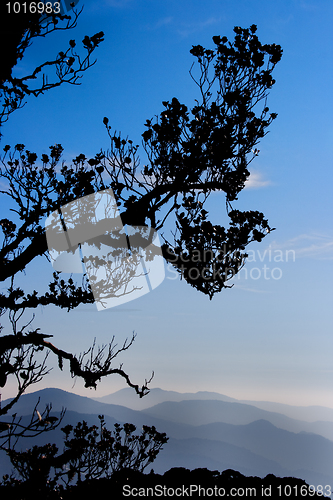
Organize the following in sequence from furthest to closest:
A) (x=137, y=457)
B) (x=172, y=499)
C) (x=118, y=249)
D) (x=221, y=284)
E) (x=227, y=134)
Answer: (x=137, y=457), (x=118, y=249), (x=227, y=134), (x=221, y=284), (x=172, y=499)

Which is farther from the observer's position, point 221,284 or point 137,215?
point 137,215

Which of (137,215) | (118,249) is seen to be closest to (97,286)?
(118,249)

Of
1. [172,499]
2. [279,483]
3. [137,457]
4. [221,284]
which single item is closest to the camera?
[172,499]

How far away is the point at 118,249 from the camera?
9.21m

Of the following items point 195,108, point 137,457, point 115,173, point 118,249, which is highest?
point 195,108

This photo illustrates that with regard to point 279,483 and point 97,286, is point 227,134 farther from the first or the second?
point 279,483

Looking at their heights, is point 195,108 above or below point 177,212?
above

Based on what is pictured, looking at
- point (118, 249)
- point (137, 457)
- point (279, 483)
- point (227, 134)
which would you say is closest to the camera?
point (279, 483)

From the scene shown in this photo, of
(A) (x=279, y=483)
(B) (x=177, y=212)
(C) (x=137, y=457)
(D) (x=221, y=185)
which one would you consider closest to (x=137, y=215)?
(B) (x=177, y=212)

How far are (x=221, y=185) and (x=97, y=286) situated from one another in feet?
14.3

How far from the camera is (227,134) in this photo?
28.3ft

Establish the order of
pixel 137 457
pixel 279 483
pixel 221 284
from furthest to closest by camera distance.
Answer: pixel 137 457 → pixel 221 284 → pixel 279 483

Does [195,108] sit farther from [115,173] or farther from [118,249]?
[118,249]

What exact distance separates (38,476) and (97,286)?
4.60m
